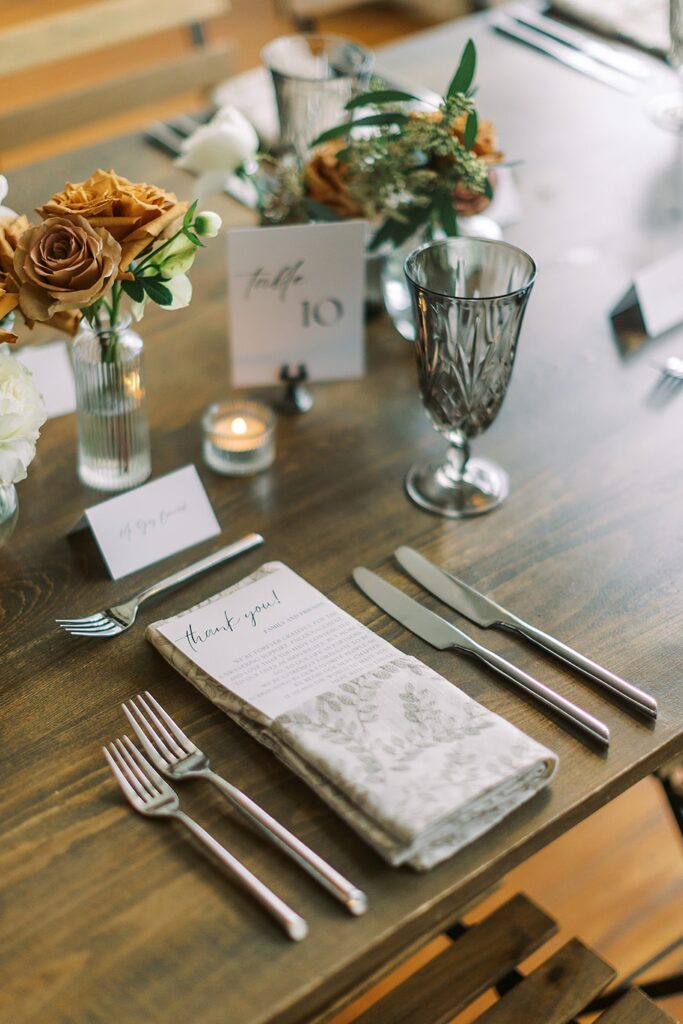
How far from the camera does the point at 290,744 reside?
0.78 meters

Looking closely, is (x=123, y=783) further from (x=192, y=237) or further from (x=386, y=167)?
(x=386, y=167)

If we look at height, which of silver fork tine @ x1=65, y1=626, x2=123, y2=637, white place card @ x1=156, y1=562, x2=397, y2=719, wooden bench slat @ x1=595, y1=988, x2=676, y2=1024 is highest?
white place card @ x1=156, y1=562, x2=397, y2=719

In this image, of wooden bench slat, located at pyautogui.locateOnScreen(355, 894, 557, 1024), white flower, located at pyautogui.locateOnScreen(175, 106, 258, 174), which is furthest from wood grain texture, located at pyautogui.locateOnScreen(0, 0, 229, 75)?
wooden bench slat, located at pyautogui.locateOnScreen(355, 894, 557, 1024)

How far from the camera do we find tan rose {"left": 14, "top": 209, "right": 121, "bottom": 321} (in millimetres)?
864

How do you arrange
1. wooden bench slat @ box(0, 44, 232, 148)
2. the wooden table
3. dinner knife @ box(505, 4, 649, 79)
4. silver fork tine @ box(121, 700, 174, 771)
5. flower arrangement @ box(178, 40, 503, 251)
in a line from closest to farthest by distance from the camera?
the wooden table < silver fork tine @ box(121, 700, 174, 771) < flower arrangement @ box(178, 40, 503, 251) < wooden bench slat @ box(0, 44, 232, 148) < dinner knife @ box(505, 4, 649, 79)

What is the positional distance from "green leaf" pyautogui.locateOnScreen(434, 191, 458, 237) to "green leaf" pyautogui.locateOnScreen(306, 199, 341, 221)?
123 mm

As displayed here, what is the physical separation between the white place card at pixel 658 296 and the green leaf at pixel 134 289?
26.1 inches

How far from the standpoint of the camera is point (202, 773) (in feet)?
2.55

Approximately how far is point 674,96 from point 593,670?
4.27 feet

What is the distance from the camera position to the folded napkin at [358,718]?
0.73 metres

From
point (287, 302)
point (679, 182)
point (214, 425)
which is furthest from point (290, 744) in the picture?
point (679, 182)

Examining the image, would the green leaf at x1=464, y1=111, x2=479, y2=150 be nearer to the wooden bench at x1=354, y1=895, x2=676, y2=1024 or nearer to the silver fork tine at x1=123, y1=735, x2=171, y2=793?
the silver fork tine at x1=123, y1=735, x2=171, y2=793

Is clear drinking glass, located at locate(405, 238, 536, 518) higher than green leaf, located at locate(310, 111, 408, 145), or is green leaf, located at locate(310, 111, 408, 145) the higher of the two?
green leaf, located at locate(310, 111, 408, 145)

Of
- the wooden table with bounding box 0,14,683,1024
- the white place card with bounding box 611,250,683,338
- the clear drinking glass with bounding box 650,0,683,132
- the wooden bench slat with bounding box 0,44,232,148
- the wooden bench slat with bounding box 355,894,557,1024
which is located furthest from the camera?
the wooden bench slat with bounding box 0,44,232,148
